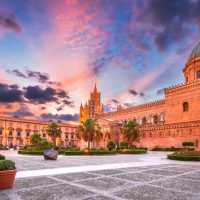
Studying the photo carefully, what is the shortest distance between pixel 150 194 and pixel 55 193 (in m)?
3.47

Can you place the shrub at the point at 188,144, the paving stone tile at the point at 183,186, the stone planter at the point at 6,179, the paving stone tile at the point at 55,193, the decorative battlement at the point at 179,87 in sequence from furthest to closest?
the decorative battlement at the point at 179,87 → the shrub at the point at 188,144 → the paving stone tile at the point at 183,186 → the stone planter at the point at 6,179 → the paving stone tile at the point at 55,193

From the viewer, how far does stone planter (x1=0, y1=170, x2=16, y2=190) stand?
980cm

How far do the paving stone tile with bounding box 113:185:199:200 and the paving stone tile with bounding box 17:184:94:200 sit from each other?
1.36 m

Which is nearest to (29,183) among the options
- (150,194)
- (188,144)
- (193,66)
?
(150,194)

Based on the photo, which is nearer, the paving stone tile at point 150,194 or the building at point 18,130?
the paving stone tile at point 150,194

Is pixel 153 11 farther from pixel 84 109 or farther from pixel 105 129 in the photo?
pixel 84 109

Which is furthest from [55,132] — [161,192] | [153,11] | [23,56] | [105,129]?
[161,192]

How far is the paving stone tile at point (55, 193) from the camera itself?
871cm

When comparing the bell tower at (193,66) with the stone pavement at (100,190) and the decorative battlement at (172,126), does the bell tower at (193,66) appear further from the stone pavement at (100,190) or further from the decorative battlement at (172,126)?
the stone pavement at (100,190)

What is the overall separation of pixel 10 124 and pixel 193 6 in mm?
79756

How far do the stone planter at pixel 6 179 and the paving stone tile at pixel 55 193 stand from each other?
78 centimetres

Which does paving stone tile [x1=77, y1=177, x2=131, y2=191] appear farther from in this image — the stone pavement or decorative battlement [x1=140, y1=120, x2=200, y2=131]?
decorative battlement [x1=140, y1=120, x2=200, y2=131]

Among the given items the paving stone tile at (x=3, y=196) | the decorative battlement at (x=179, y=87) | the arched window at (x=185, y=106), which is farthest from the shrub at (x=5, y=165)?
the arched window at (x=185, y=106)

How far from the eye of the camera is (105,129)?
76.2 metres
